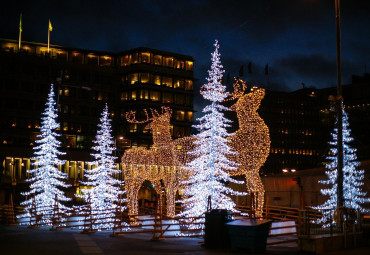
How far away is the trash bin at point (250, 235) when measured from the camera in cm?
1478

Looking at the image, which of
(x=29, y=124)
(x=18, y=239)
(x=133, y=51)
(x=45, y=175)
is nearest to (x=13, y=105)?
(x=29, y=124)

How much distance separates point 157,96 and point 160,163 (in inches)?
2046

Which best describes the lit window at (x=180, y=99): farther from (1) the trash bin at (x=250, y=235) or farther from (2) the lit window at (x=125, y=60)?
(1) the trash bin at (x=250, y=235)

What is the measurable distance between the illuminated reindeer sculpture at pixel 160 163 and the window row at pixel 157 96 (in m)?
48.4

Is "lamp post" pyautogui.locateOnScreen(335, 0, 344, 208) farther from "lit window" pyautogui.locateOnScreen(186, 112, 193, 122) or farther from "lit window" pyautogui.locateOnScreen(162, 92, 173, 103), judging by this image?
"lit window" pyautogui.locateOnScreen(186, 112, 193, 122)

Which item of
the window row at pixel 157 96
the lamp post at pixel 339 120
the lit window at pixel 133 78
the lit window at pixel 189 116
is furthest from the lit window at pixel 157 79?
the lamp post at pixel 339 120

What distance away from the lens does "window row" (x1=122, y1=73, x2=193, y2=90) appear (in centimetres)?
7938

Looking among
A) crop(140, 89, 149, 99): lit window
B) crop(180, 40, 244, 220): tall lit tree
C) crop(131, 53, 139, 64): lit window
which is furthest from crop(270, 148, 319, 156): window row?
crop(180, 40, 244, 220): tall lit tree

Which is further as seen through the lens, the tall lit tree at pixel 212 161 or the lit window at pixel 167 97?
the lit window at pixel 167 97

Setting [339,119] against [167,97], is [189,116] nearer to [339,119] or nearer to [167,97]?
[167,97]

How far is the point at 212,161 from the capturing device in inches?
1005

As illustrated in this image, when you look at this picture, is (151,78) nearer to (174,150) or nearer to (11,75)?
(11,75)

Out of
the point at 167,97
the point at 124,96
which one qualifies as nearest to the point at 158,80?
the point at 167,97

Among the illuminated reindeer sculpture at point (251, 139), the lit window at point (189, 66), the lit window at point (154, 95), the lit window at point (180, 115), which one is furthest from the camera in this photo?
the lit window at point (189, 66)
